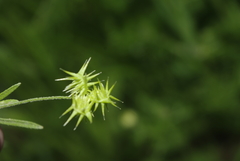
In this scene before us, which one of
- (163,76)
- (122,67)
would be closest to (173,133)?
(163,76)

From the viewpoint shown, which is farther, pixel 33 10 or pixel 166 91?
pixel 166 91

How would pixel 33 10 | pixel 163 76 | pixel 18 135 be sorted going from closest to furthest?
1. pixel 33 10
2. pixel 163 76
3. pixel 18 135

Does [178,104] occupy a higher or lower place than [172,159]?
higher

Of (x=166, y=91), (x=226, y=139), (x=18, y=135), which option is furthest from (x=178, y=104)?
(x=18, y=135)

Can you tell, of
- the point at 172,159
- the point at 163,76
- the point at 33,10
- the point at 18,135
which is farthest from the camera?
the point at 18,135

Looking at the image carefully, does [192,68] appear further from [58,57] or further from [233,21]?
[58,57]

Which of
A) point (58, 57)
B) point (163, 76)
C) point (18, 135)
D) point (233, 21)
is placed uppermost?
point (233, 21)
